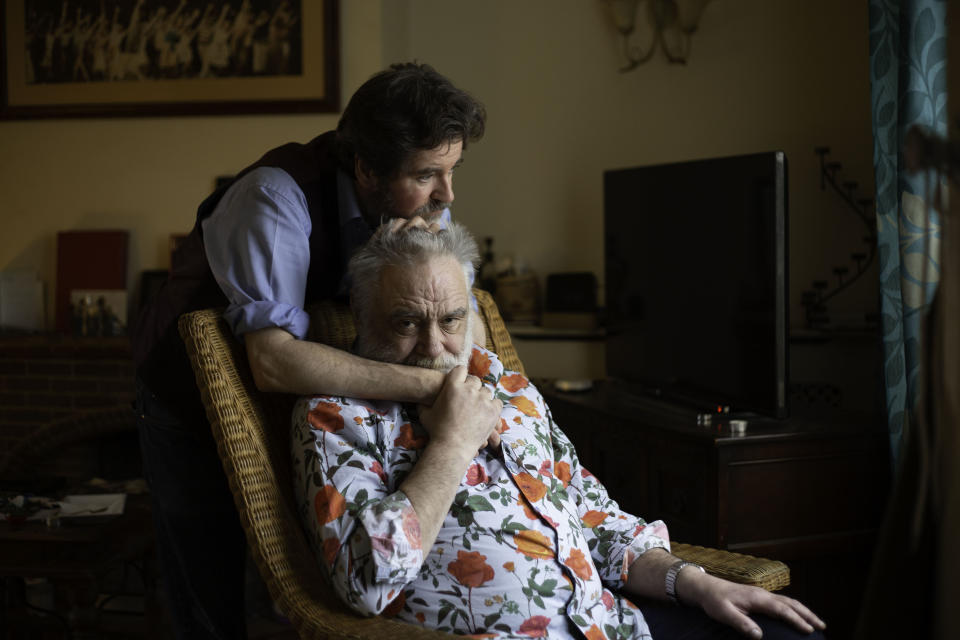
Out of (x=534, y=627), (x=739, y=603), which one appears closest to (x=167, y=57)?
(x=534, y=627)

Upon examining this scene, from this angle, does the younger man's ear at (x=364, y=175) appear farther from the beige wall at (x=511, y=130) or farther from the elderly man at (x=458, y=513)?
the beige wall at (x=511, y=130)

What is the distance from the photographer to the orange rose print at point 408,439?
4.56 feet

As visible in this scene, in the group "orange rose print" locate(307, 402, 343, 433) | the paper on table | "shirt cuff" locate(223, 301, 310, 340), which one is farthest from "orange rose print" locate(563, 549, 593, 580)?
the paper on table

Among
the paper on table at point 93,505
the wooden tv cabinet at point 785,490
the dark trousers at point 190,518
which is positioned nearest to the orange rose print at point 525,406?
the dark trousers at point 190,518

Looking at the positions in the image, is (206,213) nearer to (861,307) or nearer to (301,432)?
(301,432)

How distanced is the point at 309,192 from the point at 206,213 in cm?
22

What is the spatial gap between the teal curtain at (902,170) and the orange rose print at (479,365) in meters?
0.99

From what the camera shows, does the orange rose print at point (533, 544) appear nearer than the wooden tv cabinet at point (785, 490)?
Yes

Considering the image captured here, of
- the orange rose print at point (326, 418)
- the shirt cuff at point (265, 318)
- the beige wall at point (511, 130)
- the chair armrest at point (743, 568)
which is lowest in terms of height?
the chair armrest at point (743, 568)

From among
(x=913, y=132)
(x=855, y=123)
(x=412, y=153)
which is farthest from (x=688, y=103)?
(x=913, y=132)

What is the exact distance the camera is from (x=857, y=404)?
2895 millimetres

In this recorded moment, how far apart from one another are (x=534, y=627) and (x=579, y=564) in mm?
144

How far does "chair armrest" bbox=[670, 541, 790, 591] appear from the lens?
1.43m

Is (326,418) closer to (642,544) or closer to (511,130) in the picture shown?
(642,544)
